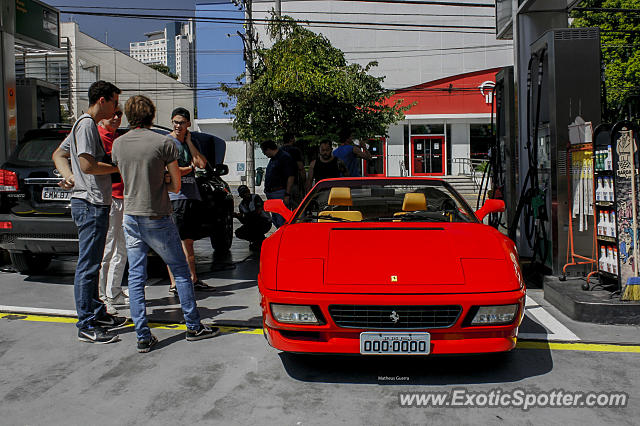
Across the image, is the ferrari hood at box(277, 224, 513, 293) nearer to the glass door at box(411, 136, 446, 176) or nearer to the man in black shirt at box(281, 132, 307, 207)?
the man in black shirt at box(281, 132, 307, 207)

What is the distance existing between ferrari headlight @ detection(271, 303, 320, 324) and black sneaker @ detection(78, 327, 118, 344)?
5.50 ft

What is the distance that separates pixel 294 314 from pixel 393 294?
586 millimetres

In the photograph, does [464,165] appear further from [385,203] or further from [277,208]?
[277,208]

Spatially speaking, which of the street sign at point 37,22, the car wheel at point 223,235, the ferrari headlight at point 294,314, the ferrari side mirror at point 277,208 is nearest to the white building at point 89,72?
the street sign at point 37,22

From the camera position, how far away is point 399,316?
134 inches

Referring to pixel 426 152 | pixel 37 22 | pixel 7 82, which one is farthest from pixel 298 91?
pixel 426 152

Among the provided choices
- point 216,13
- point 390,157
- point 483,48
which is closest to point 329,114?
point 390,157

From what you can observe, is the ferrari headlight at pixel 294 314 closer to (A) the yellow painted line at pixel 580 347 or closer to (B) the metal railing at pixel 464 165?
(A) the yellow painted line at pixel 580 347

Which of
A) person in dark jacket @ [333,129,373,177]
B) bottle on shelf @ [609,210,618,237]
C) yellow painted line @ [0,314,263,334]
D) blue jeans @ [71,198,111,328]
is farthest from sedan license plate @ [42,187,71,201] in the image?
bottle on shelf @ [609,210,618,237]

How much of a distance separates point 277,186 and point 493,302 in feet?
17.5

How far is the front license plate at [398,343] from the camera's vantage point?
132 inches

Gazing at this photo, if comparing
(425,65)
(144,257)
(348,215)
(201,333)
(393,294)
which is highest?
(425,65)

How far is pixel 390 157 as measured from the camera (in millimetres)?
34562

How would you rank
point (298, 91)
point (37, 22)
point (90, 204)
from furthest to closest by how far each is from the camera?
1. point (298, 91)
2. point (37, 22)
3. point (90, 204)
